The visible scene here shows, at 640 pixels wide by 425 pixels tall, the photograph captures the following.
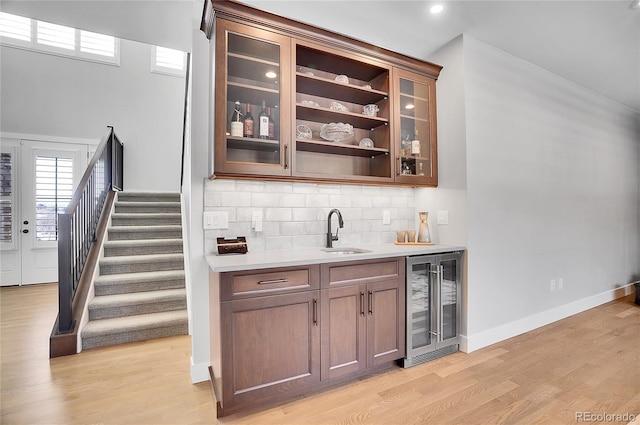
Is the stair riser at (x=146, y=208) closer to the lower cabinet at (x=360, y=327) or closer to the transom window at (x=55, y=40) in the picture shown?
the transom window at (x=55, y=40)

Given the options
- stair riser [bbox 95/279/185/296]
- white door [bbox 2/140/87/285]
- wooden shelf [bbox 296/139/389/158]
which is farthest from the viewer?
white door [bbox 2/140/87/285]

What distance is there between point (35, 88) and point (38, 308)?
3882mm

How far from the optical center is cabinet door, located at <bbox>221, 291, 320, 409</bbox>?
170 cm

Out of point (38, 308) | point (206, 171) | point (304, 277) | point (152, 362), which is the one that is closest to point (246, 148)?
point (206, 171)

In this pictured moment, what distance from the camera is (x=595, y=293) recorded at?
12.6 ft

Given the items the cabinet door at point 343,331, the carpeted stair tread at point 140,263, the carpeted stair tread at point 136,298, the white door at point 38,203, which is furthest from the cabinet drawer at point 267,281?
the white door at point 38,203

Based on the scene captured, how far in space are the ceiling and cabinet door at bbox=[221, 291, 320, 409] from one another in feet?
6.91

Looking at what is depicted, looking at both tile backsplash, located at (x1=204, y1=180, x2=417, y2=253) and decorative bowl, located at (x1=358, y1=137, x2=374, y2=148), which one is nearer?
tile backsplash, located at (x1=204, y1=180, x2=417, y2=253)

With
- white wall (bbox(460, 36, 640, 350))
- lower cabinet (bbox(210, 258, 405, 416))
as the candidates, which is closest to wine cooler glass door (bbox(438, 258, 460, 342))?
white wall (bbox(460, 36, 640, 350))

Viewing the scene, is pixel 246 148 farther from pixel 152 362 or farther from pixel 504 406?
pixel 504 406

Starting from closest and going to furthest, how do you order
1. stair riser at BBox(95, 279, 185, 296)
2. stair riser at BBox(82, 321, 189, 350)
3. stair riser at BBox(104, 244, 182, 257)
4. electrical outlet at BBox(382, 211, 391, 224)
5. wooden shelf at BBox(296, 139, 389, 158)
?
wooden shelf at BBox(296, 139, 389, 158) < stair riser at BBox(82, 321, 189, 350) < electrical outlet at BBox(382, 211, 391, 224) < stair riser at BBox(95, 279, 185, 296) < stair riser at BBox(104, 244, 182, 257)

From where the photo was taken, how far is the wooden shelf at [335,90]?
236 cm

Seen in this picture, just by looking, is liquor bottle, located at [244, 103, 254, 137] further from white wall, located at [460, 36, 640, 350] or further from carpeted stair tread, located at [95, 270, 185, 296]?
carpeted stair tread, located at [95, 270, 185, 296]

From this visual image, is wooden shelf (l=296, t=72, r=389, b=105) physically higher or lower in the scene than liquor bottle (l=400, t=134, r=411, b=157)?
higher
